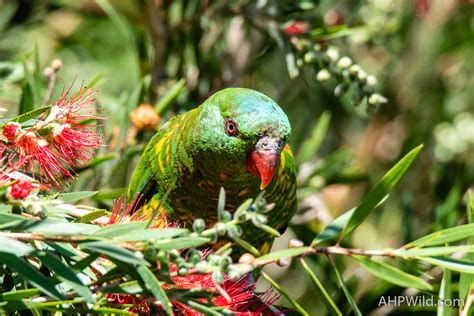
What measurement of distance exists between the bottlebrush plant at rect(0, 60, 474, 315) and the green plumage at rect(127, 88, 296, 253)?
33cm

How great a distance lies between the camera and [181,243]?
84cm

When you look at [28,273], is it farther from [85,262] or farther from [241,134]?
[241,134]

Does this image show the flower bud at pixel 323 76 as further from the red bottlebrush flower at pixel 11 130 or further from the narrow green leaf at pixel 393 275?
the red bottlebrush flower at pixel 11 130

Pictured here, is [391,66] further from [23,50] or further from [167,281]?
[167,281]

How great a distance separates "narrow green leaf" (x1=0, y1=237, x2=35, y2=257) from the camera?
0.81 m

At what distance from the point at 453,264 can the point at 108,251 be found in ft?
1.68

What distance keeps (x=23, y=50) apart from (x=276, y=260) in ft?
5.83

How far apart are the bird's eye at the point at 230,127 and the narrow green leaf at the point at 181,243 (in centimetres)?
56

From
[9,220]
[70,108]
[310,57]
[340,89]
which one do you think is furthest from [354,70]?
[9,220]

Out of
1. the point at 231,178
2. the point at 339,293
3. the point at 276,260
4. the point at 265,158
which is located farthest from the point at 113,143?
the point at 276,260

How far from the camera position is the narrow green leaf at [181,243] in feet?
2.76

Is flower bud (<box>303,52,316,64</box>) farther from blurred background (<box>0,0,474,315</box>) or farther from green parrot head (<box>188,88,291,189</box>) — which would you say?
green parrot head (<box>188,88,291,189</box>)

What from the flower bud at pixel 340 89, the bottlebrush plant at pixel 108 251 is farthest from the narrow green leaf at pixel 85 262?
the flower bud at pixel 340 89

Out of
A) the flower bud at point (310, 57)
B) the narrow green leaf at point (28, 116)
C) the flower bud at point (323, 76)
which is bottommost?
the flower bud at point (323, 76)
